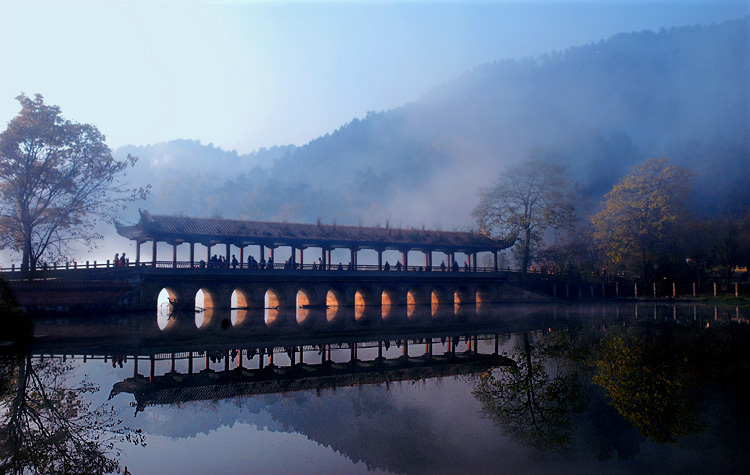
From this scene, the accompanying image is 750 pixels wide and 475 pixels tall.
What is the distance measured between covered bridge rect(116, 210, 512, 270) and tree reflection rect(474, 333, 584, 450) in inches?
1027

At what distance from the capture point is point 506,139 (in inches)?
5295

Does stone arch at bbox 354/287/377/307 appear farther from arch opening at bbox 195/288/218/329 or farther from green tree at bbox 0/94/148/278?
green tree at bbox 0/94/148/278

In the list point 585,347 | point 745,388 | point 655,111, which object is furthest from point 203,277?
point 655,111

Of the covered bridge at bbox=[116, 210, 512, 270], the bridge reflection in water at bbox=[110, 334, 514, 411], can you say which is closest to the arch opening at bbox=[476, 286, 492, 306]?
the covered bridge at bbox=[116, 210, 512, 270]

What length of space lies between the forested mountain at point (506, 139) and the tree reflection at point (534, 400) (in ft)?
268

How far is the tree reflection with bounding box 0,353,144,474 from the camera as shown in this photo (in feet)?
24.7

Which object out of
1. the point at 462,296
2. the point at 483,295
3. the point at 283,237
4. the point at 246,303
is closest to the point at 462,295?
the point at 462,296

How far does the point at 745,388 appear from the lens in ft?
37.1

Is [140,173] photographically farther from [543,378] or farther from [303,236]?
[543,378]

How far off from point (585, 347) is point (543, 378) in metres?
5.74

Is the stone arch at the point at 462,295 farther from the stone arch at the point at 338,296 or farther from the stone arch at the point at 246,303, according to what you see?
the stone arch at the point at 246,303

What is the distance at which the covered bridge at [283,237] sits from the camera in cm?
3431

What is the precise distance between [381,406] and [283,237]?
2855cm

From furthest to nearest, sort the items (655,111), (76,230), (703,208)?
(655,111)
(703,208)
(76,230)
